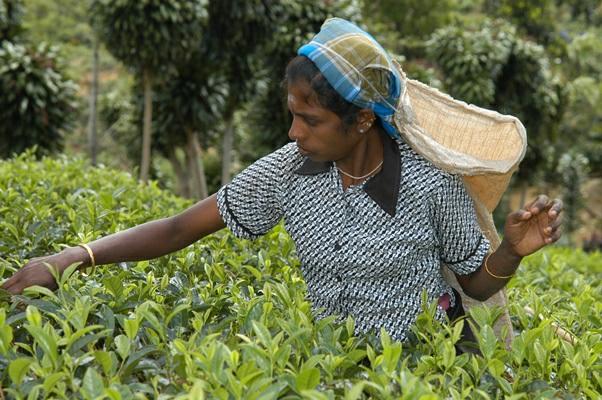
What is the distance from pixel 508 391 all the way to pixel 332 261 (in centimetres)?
63

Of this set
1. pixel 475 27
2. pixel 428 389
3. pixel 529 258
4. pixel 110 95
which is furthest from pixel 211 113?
pixel 428 389

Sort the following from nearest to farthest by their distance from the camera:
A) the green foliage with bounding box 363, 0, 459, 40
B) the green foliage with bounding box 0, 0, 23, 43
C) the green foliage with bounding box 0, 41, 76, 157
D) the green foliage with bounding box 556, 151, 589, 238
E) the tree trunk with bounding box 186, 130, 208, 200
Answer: the green foliage with bounding box 0, 41, 76, 157 < the green foliage with bounding box 0, 0, 23, 43 < the tree trunk with bounding box 186, 130, 208, 200 < the green foliage with bounding box 556, 151, 589, 238 < the green foliage with bounding box 363, 0, 459, 40

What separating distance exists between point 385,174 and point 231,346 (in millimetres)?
689

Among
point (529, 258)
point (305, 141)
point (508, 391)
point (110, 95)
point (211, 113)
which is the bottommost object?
point (110, 95)

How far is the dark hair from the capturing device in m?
2.04

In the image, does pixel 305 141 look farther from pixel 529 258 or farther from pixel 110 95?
pixel 110 95

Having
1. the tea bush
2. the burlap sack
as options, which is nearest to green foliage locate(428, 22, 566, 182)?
the tea bush

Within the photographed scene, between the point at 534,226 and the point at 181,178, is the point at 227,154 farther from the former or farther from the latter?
the point at 534,226

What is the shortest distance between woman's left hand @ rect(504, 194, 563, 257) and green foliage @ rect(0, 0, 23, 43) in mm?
13158

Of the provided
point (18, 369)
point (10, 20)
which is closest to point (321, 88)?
point (18, 369)

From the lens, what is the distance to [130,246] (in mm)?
2324

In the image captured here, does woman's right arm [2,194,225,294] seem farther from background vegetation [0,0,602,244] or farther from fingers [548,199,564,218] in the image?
background vegetation [0,0,602,244]

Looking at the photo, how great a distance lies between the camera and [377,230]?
2.21 meters

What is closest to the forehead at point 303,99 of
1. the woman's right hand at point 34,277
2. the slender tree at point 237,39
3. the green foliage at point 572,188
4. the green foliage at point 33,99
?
the woman's right hand at point 34,277
